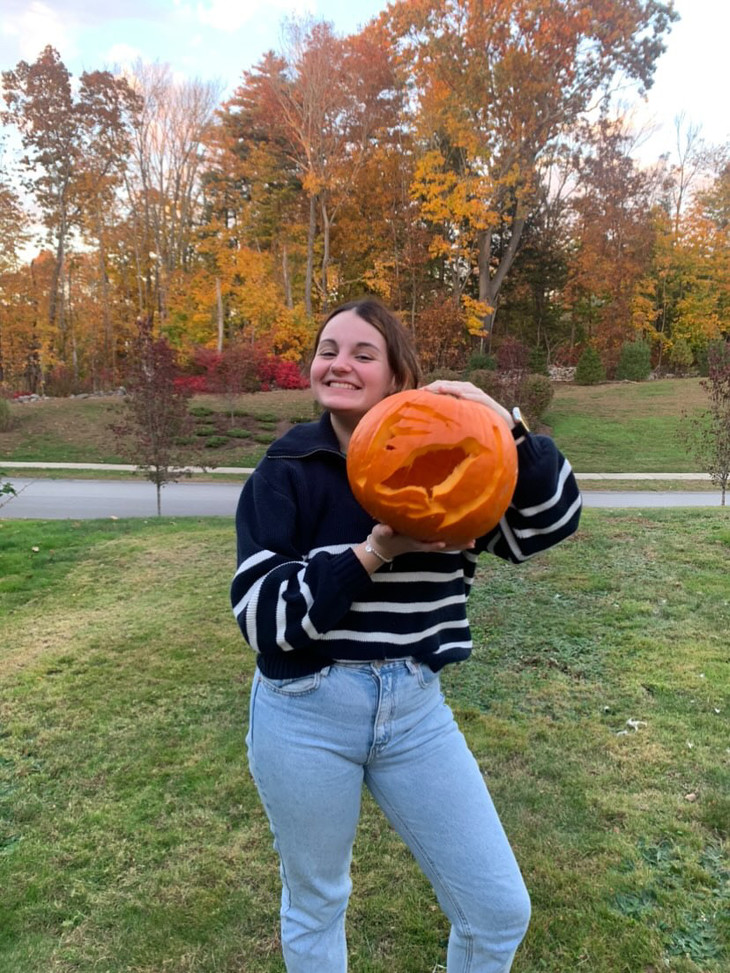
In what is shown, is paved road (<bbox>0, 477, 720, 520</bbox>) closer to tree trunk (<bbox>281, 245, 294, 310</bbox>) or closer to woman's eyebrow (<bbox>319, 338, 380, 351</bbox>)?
woman's eyebrow (<bbox>319, 338, 380, 351</bbox>)

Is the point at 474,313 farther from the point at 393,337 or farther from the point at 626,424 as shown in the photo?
the point at 393,337

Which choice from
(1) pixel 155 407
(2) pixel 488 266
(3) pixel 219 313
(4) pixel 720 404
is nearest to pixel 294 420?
(3) pixel 219 313

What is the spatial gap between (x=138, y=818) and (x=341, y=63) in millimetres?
26577

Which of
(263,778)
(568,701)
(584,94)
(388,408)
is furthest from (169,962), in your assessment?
(584,94)

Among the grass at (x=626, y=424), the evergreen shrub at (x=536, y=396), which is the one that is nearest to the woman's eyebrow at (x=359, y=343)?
the grass at (x=626, y=424)

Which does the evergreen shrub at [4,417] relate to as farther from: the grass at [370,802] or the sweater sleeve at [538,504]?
the sweater sleeve at [538,504]

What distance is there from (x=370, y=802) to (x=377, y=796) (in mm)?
1825

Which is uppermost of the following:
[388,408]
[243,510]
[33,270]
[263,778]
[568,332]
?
[33,270]

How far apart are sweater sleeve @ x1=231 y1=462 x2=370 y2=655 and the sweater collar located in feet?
0.35

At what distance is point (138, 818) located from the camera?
3133 millimetres

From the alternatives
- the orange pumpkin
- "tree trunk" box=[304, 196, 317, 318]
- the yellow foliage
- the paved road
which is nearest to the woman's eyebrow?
the orange pumpkin

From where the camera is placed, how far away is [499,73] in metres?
22.1

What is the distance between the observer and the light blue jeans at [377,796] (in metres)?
1.57

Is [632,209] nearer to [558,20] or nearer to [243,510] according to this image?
[558,20]
